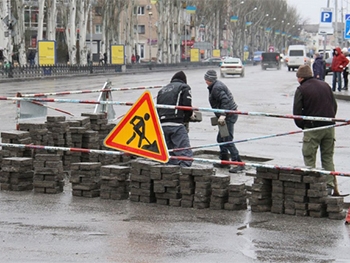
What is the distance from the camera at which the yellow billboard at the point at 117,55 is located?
74.2 meters

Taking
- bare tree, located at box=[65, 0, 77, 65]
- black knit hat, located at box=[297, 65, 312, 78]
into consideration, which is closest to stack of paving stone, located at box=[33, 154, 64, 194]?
black knit hat, located at box=[297, 65, 312, 78]

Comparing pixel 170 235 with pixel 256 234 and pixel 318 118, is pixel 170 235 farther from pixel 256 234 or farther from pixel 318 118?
pixel 318 118

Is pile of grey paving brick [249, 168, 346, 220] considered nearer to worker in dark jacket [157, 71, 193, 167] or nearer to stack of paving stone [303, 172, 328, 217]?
stack of paving stone [303, 172, 328, 217]

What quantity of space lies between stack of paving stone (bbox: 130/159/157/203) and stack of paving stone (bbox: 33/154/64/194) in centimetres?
113

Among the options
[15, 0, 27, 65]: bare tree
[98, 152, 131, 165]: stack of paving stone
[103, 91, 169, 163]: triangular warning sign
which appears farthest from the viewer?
[15, 0, 27, 65]: bare tree

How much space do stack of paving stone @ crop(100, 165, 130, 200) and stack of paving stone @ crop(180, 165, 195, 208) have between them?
0.88 metres

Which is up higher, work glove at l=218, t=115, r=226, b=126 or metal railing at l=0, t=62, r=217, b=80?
work glove at l=218, t=115, r=226, b=126

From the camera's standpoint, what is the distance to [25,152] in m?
12.6

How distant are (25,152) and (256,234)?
4646 millimetres

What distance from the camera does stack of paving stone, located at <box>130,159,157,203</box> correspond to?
10773mm

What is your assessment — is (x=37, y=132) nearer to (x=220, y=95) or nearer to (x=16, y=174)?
(x=16, y=174)

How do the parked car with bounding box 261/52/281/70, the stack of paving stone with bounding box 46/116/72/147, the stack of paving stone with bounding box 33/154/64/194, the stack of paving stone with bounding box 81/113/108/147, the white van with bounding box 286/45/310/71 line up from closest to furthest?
the stack of paving stone with bounding box 33/154/64/194, the stack of paving stone with bounding box 46/116/72/147, the stack of paving stone with bounding box 81/113/108/147, the white van with bounding box 286/45/310/71, the parked car with bounding box 261/52/281/70

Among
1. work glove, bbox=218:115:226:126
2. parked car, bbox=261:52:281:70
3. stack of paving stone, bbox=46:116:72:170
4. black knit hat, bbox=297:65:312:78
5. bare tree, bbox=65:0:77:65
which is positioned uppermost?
bare tree, bbox=65:0:77:65

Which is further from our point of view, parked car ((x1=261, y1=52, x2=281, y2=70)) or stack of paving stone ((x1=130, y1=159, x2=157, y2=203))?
parked car ((x1=261, y1=52, x2=281, y2=70))
